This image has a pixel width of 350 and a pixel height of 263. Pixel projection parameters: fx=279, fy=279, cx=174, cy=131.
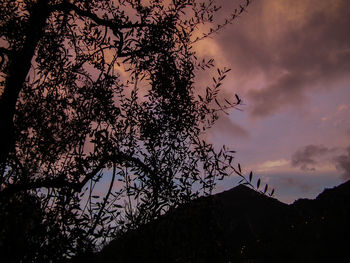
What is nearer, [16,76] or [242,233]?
[16,76]

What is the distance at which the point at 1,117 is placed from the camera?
227 inches

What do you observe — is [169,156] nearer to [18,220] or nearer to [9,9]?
[18,220]

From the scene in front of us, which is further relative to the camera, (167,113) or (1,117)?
(167,113)

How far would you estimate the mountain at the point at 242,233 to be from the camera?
529 centimetres

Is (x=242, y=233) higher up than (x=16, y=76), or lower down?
lower down

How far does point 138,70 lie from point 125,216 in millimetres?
4191

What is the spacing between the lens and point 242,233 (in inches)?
2090

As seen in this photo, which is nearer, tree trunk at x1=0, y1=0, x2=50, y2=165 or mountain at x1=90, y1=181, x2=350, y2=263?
mountain at x1=90, y1=181, x2=350, y2=263

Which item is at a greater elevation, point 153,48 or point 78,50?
point 78,50

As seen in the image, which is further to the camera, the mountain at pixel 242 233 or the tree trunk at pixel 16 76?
the tree trunk at pixel 16 76

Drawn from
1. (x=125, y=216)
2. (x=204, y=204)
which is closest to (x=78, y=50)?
(x=125, y=216)

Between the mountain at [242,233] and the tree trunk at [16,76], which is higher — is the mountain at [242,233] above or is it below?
below

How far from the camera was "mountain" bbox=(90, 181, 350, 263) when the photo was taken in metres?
5.29

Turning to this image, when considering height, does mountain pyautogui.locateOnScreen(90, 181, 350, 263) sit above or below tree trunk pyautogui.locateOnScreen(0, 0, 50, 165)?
below
